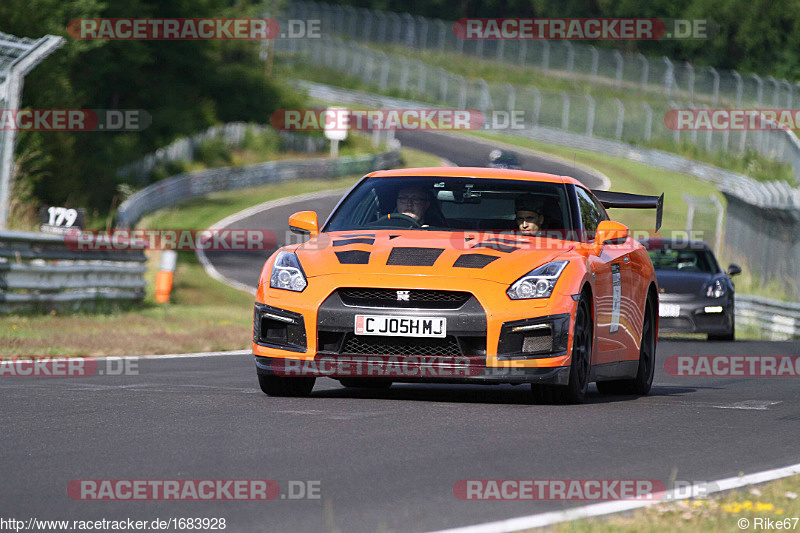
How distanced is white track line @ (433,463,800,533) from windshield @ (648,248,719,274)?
14.2m

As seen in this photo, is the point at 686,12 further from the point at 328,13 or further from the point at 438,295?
the point at 438,295

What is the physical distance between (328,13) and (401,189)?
76518 mm

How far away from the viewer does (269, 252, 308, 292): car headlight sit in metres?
8.68

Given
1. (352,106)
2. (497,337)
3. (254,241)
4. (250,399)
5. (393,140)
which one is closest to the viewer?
(497,337)

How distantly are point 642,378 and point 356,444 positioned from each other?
4.26m

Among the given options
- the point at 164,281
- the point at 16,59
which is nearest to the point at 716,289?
the point at 164,281

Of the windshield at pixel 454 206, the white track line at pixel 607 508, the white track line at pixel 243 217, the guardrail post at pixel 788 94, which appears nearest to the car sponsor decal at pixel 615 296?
the windshield at pixel 454 206

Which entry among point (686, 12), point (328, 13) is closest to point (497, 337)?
point (328, 13)


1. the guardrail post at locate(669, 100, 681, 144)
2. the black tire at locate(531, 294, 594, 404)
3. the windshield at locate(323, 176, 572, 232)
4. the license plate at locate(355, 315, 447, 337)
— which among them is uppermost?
the windshield at locate(323, 176, 572, 232)

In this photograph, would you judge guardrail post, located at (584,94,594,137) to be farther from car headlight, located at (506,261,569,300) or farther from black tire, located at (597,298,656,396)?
car headlight, located at (506,261,569,300)

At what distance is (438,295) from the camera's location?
8.39 meters

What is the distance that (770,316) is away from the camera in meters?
24.0

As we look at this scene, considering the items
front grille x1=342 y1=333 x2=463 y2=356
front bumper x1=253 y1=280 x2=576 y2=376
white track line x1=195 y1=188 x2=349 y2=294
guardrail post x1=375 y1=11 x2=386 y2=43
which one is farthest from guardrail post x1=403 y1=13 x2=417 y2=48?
front grille x1=342 y1=333 x2=463 y2=356

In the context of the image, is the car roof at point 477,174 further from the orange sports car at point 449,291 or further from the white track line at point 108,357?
the white track line at point 108,357
